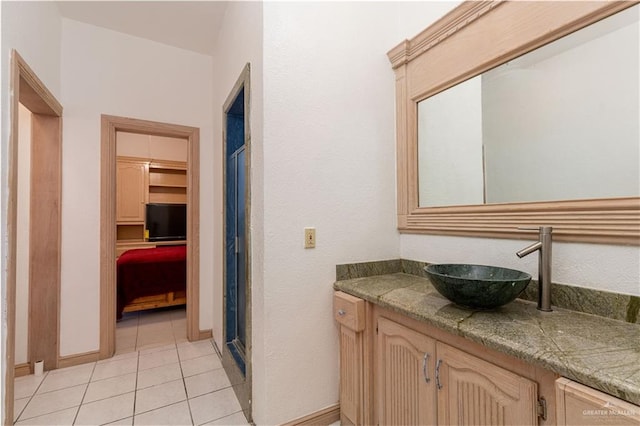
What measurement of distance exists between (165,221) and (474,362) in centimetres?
517

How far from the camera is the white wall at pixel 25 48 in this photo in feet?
A: 4.95

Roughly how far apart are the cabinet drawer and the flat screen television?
4327 mm

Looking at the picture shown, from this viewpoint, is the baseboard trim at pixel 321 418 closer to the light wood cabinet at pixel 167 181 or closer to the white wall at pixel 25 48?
the white wall at pixel 25 48

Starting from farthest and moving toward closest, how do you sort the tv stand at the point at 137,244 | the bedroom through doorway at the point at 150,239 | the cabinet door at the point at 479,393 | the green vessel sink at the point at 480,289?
the tv stand at the point at 137,244
the bedroom through doorway at the point at 150,239
the green vessel sink at the point at 480,289
the cabinet door at the point at 479,393

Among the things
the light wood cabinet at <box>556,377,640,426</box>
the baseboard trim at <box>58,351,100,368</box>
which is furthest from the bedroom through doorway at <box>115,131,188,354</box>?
the light wood cabinet at <box>556,377,640,426</box>

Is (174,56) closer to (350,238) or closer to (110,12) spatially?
(110,12)

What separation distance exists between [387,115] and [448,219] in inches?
31.2

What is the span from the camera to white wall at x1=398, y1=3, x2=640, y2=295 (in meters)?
1.04

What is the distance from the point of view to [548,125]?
130 cm

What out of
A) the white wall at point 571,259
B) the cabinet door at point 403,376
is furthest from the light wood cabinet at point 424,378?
the white wall at point 571,259

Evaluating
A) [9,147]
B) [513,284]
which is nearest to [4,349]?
[9,147]

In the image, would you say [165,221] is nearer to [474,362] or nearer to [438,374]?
[438,374]

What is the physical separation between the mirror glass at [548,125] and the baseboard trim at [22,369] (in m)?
3.28

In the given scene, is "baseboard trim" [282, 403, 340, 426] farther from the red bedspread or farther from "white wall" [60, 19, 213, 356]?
the red bedspread
